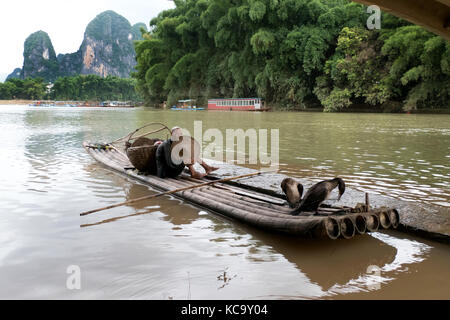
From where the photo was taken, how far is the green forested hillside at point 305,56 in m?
24.3

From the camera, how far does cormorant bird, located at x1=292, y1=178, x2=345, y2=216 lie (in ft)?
10.9

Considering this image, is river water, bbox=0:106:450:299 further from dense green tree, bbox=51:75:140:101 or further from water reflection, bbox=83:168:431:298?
dense green tree, bbox=51:75:140:101

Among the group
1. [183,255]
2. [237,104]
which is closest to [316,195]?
[183,255]

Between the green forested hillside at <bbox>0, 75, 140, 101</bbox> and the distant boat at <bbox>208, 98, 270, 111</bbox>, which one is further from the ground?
the green forested hillside at <bbox>0, 75, 140, 101</bbox>

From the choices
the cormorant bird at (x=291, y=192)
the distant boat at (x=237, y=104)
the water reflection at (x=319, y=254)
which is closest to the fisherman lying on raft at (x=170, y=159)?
the water reflection at (x=319, y=254)

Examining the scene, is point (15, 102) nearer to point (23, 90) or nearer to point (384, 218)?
point (23, 90)

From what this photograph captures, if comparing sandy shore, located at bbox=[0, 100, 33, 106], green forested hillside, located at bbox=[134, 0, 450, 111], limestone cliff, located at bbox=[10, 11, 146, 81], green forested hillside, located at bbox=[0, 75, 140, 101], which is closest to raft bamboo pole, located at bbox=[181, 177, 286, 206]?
green forested hillside, located at bbox=[134, 0, 450, 111]

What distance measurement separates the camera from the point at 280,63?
1275 inches

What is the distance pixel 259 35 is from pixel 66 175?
26812 mm

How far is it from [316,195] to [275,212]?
468 millimetres

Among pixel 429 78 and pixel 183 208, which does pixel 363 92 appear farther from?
pixel 183 208

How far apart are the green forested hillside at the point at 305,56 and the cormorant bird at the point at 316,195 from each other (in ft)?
71.8

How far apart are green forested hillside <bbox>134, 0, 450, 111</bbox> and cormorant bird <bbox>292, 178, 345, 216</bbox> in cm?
2190
